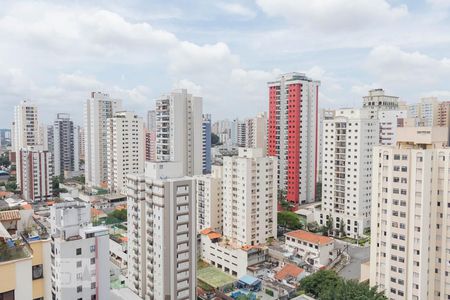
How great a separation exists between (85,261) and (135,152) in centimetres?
3756

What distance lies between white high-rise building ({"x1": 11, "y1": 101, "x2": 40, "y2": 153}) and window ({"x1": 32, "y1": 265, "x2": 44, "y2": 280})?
55.7 metres

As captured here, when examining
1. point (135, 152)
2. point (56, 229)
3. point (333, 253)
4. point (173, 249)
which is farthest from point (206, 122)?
point (56, 229)

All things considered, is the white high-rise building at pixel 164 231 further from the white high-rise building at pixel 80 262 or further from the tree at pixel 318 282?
the white high-rise building at pixel 80 262

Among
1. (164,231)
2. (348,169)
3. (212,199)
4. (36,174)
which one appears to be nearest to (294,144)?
(348,169)

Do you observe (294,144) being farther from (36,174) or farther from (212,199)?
(36,174)

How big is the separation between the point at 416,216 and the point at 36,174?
138 feet

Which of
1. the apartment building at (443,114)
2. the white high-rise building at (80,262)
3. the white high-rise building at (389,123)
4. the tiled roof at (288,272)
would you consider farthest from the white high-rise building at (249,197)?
the apartment building at (443,114)

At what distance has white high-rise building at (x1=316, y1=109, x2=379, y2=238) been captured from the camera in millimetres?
31500

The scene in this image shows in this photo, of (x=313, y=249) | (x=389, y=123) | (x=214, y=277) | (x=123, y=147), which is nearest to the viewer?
(x=214, y=277)

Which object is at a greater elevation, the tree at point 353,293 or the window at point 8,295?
the window at point 8,295

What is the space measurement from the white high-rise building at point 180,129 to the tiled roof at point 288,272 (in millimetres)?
17127

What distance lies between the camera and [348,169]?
106ft

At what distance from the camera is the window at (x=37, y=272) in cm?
549

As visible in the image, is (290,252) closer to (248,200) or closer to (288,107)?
(248,200)
